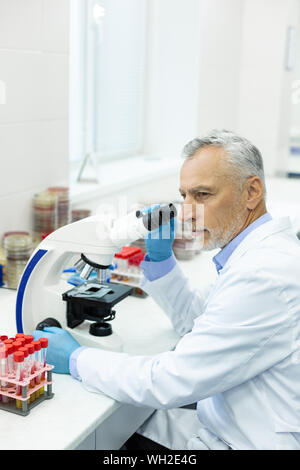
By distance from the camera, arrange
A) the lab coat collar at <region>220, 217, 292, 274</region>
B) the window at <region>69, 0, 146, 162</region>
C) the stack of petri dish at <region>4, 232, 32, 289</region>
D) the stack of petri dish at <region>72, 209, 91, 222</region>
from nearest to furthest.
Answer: the lab coat collar at <region>220, 217, 292, 274</region>, the stack of petri dish at <region>4, 232, 32, 289</region>, the stack of petri dish at <region>72, 209, 91, 222</region>, the window at <region>69, 0, 146, 162</region>

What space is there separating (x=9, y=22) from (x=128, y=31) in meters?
1.54

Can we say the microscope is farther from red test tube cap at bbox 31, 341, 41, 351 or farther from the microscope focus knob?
red test tube cap at bbox 31, 341, 41, 351

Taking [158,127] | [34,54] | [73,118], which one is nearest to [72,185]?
[73,118]

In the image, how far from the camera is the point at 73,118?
2.83 meters

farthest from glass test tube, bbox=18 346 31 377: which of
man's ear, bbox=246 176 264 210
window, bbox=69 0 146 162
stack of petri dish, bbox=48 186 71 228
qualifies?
window, bbox=69 0 146 162

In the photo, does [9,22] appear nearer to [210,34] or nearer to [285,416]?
[285,416]

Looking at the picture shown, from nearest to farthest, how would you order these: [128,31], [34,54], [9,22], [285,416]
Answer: [285,416], [9,22], [34,54], [128,31]

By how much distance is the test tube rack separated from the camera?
3.37 feet

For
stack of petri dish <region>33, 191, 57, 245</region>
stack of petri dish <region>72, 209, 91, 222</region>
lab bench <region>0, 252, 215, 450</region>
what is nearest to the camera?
lab bench <region>0, 252, 215, 450</region>

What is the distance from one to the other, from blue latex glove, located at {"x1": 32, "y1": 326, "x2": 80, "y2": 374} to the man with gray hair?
16mm

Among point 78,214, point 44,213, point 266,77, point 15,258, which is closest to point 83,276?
point 15,258

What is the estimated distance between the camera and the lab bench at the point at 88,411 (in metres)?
0.98

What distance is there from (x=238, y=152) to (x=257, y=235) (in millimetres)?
201

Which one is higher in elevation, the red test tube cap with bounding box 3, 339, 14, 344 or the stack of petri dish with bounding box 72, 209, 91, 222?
the stack of petri dish with bounding box 72, 209, 91, 222
